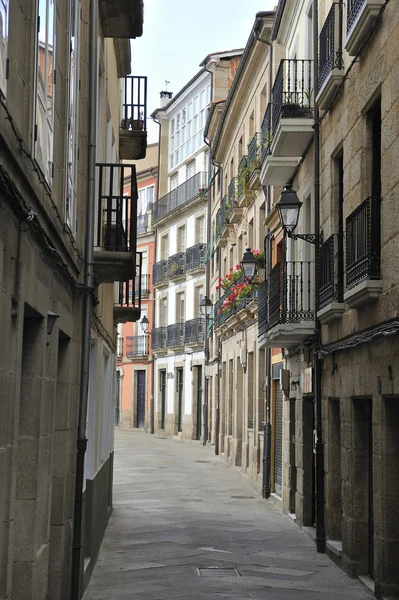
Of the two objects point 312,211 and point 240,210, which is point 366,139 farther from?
point 240,210

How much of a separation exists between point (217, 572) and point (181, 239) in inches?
1401

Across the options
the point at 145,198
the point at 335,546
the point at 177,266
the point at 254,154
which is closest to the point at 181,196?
the point at 177,266

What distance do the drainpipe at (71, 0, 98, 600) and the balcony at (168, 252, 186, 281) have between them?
3457 cm

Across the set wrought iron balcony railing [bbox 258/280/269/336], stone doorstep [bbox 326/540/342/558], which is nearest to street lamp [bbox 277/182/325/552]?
stone doorstep [bbox 326/540/342/558]

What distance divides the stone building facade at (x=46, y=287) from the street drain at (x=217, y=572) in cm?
137

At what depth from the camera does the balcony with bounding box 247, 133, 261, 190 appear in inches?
922

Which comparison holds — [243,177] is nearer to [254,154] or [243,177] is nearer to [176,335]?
[254,154]

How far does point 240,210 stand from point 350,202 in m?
15.1

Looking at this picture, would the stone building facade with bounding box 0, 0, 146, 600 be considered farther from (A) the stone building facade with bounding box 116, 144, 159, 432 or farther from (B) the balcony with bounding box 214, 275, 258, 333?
(A) the stone building facade with bounding box 116, 144, 159, 432

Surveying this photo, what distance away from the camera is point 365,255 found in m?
10.5

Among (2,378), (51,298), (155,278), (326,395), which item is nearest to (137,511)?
(326,395)

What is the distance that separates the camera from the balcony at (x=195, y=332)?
139 ft

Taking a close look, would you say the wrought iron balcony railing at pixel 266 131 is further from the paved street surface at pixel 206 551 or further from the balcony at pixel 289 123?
the paved street surface at pixel 206 551

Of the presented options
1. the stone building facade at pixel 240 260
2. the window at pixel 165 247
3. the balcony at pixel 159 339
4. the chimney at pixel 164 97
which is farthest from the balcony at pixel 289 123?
the chimney at pixel 164 97
